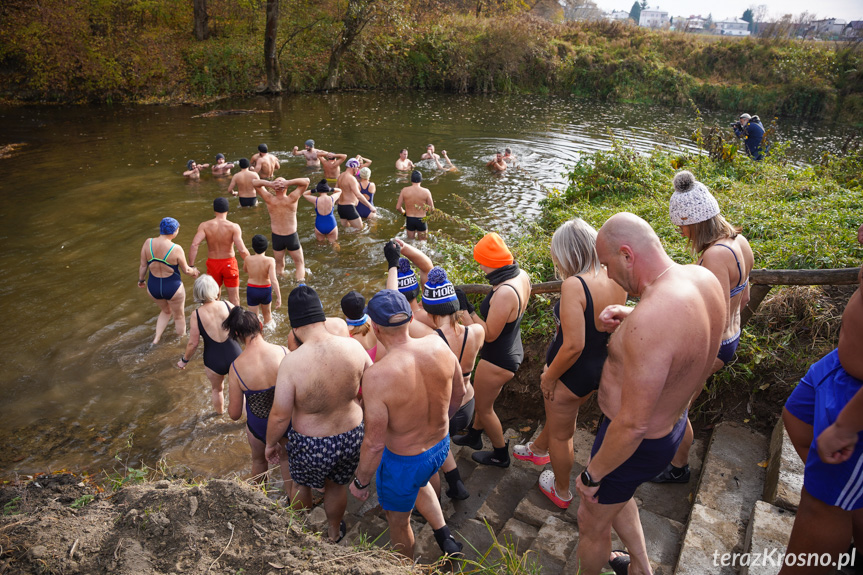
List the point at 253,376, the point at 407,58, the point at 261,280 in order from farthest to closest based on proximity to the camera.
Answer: the point at 407,58, the point at 261,280, the point at 253,376

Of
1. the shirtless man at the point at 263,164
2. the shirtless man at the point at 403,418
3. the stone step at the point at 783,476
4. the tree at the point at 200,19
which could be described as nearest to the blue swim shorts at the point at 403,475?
the shirtless man at the point at 403,418

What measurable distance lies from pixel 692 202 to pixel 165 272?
6.68 metres

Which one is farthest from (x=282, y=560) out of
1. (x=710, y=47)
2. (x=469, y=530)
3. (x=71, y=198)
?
(x=710, y=47)

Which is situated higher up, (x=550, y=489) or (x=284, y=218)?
(x=284, y=218)

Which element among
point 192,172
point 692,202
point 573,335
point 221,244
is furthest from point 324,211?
point 692,202

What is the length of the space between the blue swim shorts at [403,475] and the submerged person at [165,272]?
5115 millimetres

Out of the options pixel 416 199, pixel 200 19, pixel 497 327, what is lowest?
pixel 416 199

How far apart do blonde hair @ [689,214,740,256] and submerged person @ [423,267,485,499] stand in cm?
170

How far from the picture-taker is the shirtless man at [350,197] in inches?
415

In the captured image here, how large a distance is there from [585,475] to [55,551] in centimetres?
286

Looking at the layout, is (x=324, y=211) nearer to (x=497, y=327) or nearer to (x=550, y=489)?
(x=497, y=327)

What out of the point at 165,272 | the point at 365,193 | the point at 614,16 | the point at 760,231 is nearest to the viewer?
the point at 760,231

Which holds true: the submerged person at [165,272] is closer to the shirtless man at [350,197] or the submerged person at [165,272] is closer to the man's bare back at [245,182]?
the shirtless man at [350,197]

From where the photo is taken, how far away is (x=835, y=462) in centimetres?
227
